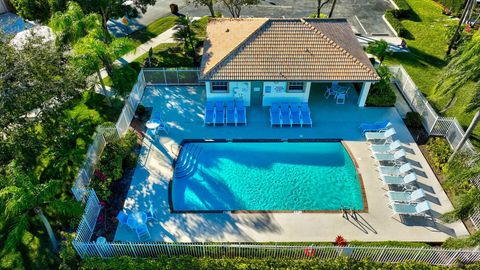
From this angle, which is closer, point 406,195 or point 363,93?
point 406,195

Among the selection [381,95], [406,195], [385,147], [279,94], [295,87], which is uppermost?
[295,87]

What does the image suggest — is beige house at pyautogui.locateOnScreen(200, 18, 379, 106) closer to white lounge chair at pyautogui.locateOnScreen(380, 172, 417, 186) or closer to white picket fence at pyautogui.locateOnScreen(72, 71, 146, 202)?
white picket fence at pyautogui.locateOnScreen(72, 71, 146, 202)

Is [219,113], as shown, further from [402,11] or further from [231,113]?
[402,11]

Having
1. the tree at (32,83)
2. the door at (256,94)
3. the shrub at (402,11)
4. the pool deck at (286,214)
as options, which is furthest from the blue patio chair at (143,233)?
the shrub at (402,11)

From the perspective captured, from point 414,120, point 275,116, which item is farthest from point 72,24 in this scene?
point 414,120

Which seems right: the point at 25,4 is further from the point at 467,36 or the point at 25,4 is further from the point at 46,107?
the point at 467,36

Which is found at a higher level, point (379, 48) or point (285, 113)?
point (379, 48)
